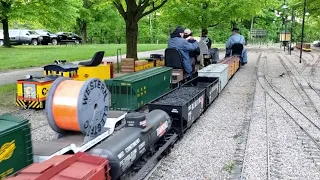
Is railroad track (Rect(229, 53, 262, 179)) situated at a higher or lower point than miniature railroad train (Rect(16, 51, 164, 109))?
lower

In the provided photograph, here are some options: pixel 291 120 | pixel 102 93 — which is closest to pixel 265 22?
pixel 291 120

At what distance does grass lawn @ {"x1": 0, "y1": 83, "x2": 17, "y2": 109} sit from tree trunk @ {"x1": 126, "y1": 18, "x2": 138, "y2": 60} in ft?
27.2

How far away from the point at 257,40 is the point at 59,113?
6802 centimetres

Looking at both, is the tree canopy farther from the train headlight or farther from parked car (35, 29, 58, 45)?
the train headlight

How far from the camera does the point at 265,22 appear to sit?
247ft

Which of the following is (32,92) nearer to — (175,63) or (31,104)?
(31,104)

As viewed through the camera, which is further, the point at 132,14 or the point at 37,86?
the point at 132,14

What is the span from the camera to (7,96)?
14.6 m

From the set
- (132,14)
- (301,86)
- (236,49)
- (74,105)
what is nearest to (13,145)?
(74,105)

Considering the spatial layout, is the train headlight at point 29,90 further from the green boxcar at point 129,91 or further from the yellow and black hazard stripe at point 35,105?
the green boxcar at point 129,91

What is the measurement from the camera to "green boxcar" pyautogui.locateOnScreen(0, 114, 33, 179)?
5.46 metres

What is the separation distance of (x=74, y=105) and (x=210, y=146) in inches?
155

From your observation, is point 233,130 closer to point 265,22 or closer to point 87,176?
point 87,176

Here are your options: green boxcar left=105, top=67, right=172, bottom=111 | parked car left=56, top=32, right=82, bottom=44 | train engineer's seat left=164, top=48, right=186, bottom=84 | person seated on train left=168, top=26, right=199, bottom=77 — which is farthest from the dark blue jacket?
parked car left=56, top=32, right=82, bottom=44
